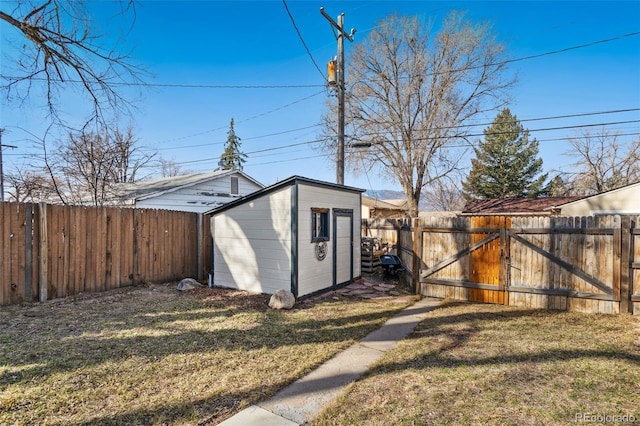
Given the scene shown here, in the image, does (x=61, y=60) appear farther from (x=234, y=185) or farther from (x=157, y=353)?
(x=234, y=185)

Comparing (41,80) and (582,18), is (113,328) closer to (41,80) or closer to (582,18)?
(41,80)

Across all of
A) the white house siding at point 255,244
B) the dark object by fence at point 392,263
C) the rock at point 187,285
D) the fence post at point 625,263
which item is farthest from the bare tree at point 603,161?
the rock at point 187,285

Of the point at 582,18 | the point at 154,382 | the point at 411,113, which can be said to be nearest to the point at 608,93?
the point at 582,18

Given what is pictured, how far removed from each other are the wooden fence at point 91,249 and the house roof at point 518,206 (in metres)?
13.7

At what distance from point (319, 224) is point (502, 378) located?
15.6ft

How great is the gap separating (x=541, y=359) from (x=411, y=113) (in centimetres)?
1620

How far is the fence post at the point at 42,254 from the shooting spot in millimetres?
5910

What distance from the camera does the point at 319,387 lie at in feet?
9.99

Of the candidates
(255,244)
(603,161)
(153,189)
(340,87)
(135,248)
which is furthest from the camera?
(603,161)

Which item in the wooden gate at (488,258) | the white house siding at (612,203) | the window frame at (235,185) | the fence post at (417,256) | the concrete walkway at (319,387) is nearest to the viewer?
the concrete walkway at (319,387)

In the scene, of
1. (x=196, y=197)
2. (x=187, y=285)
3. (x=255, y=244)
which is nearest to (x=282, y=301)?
(x=255, y=244)

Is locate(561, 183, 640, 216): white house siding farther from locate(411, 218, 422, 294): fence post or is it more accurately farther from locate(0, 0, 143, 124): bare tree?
locate(0, 0, 143, 124): bare tree

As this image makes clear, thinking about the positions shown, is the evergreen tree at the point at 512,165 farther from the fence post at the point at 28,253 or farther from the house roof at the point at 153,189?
the fence post at the point at 28,253

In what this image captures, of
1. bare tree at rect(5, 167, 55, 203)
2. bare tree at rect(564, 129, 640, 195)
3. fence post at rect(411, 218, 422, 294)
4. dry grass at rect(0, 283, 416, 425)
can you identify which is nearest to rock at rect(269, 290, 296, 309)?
dry grass at rect(0, 283, 416, 425)
